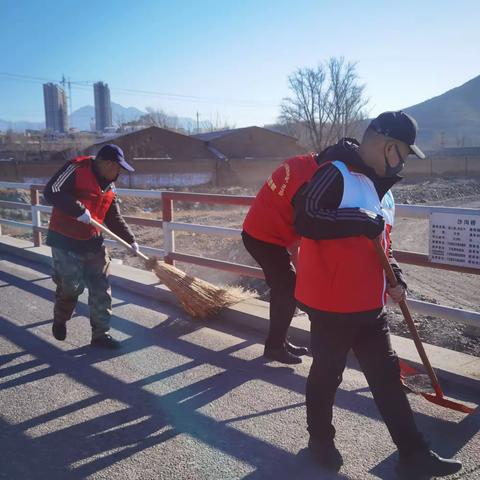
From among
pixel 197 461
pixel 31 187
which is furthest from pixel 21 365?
pixel 31 187

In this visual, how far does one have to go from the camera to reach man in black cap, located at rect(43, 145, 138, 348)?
15.3 feet

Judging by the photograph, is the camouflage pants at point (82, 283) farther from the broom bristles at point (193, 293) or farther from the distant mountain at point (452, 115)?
the distant mountain at point (452, 115)

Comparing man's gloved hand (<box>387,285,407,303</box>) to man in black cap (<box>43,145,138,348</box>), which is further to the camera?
man in black cap (<box>43,145,138,348</box>)

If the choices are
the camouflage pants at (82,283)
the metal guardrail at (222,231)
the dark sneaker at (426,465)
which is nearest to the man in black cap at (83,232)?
the camouflage pants at (82,283)

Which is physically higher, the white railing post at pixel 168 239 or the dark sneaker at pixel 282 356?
the white railing post at pixel 168 239

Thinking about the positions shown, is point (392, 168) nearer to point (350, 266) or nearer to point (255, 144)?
point (350, 266)

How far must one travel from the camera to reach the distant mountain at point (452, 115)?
486 ft

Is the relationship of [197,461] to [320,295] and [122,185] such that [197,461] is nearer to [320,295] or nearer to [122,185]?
[320,295]

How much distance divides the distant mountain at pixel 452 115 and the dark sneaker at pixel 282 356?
143475 mm

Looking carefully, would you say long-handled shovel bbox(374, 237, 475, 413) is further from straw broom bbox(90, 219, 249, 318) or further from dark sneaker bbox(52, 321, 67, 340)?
dark sneaker bbox(52, 321, 67, 340)

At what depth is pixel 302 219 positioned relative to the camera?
273 centimetres

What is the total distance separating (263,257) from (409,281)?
672 cm

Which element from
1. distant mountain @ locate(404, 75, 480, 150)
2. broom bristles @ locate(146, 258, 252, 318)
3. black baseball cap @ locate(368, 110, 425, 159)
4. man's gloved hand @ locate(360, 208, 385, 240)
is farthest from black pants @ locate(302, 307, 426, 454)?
distant mountain @ locate(404, 75, 480, 150)

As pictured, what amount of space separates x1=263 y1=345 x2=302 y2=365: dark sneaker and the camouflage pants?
151cm
